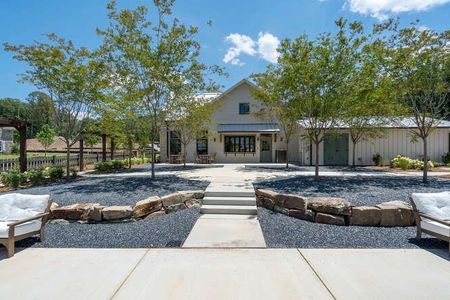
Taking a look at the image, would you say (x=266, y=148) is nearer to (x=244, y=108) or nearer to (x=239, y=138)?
(x=239, y=138)

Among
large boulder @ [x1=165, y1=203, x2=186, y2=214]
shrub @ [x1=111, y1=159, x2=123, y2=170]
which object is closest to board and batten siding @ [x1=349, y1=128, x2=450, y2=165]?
large boulder @ [x1=165, y1=203, x2=186, y2=214]

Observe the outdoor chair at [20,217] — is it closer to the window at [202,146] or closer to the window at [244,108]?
the window at [202,146]

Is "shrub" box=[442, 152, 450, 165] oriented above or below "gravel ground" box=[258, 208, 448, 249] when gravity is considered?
above

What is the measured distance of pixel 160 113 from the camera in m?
11.1

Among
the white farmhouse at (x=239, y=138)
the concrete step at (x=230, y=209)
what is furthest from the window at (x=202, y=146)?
the concrete step at (x=230, y=209)

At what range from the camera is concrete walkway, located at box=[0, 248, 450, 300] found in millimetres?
3262

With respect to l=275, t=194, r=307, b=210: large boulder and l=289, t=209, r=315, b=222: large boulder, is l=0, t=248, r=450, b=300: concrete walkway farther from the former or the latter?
l=275, t=194, r=307, b=210: large boulder

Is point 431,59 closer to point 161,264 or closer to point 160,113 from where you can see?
point 160,113

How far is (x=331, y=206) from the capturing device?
6.09 metres

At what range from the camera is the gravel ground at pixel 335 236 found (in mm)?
4863

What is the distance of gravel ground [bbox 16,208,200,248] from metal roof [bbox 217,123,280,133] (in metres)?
14.8

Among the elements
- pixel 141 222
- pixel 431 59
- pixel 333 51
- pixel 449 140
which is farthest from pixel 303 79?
pixel 449 140

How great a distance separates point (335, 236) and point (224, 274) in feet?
8.87

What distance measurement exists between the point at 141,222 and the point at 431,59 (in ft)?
36.0
